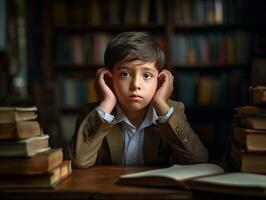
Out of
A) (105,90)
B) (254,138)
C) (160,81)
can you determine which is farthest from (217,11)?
(254,138)

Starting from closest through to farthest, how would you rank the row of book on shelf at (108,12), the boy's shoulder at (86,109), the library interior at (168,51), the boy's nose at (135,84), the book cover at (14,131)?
1. the book cover at (14,131)
2. the boy's nose at (135,84)
3. the boy's shoulder at (86,109)
4. the library interior at (168,51)
5. the row of book on shelf at (108,12)

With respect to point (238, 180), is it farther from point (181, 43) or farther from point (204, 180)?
point (181, 43)

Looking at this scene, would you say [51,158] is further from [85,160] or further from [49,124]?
[49,124]

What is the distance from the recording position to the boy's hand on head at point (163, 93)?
1477 millimetres

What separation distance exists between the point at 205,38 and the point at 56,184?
349 centimetres

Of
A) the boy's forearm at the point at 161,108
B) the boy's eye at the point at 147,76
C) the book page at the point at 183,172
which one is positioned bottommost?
the book page at the point at 183,172

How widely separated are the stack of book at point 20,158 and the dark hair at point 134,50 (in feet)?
1.65

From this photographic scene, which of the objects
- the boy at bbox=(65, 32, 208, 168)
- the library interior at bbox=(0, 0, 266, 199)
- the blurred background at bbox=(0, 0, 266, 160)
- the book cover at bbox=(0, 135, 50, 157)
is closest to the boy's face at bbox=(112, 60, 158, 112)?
the boy at bbox=(65, 32, 208, 168)

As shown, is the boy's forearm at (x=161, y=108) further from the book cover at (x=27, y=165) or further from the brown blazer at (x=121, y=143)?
the book cover at (x=27, y=165)

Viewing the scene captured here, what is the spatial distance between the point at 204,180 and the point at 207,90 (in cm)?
347

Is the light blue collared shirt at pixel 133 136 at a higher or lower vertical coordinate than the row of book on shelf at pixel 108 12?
lower

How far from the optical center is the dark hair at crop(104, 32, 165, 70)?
4.89ft

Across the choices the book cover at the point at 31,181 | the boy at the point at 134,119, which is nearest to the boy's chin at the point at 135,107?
the boy at the point at 134,119

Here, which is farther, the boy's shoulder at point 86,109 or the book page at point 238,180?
the boy's shoulder at point 86,109
